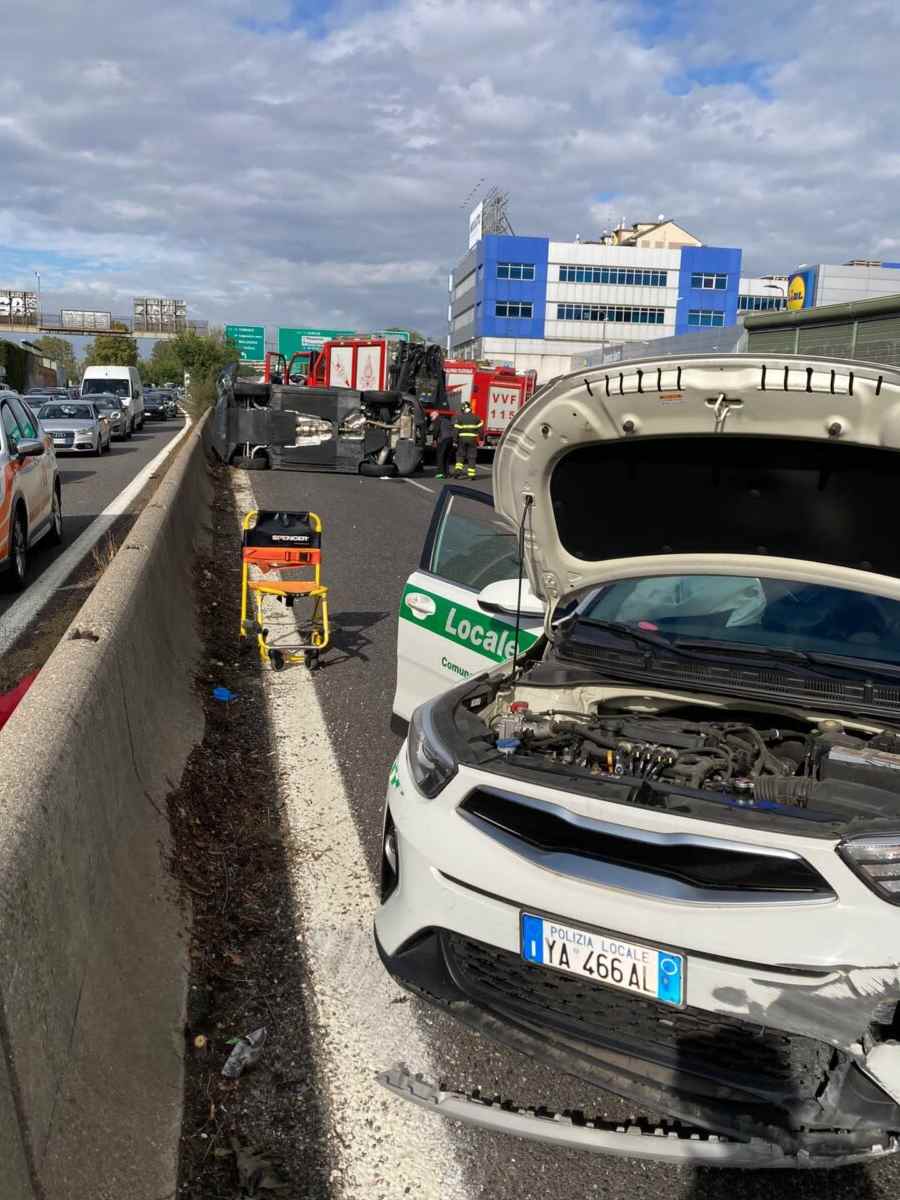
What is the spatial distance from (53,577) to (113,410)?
24595 mm

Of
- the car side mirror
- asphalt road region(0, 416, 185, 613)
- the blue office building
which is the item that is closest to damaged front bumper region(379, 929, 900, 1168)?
the car side mirror

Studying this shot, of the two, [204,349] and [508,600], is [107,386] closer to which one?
[508,600]

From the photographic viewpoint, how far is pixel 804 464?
3.46m

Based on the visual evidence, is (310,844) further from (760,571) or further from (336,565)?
(336,565)

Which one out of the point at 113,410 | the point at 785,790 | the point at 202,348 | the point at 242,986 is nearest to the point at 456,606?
the point at 242,986

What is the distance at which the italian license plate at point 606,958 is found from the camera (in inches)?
99.8

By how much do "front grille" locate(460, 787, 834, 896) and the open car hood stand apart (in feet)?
4.25

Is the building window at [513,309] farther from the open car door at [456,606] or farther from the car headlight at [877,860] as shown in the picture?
the car headlight at [877,860]

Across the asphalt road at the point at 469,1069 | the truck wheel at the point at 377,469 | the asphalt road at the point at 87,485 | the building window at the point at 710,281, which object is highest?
the building window at the point at 710,281

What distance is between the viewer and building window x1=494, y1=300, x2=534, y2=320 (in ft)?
304

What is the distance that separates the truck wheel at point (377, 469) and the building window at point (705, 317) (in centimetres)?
7795

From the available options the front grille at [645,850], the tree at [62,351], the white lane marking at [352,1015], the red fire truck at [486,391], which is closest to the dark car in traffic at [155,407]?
the red fire truck at [486,391]

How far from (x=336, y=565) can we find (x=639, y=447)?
24.8 feet

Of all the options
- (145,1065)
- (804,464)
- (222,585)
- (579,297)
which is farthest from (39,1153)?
(579,297)
